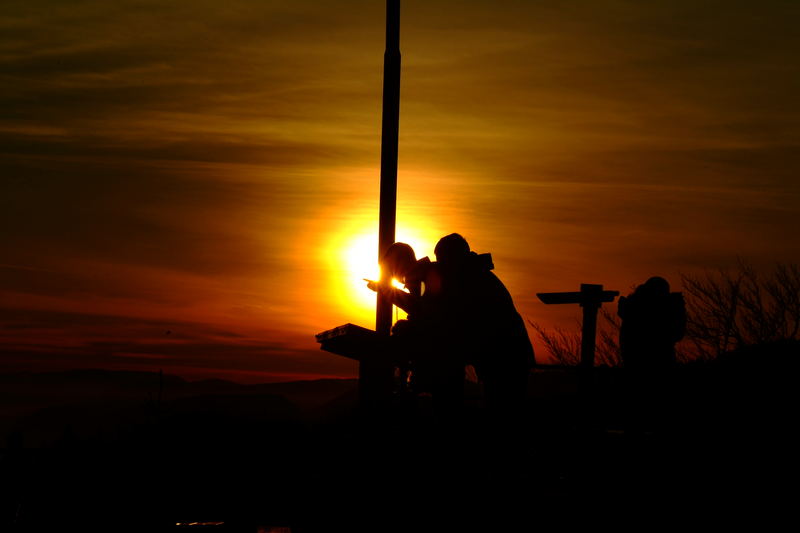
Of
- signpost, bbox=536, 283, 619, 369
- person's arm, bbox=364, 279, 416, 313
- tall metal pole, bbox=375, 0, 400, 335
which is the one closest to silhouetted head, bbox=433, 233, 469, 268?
person's arm, bbox=364, 279, 416, 313

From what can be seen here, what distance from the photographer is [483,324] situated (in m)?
10.7

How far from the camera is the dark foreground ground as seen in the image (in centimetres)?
986

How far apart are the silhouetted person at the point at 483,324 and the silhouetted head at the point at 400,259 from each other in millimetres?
495

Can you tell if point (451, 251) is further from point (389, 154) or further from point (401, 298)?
point (389, 154)

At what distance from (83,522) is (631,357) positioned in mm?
6423

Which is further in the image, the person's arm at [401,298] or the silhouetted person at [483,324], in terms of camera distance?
the person's arm at [401,298]

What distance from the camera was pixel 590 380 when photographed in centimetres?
1399

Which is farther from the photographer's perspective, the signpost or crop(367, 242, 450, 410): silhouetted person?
the signpost

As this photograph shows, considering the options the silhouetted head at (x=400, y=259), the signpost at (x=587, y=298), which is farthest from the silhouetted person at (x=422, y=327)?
the signpost at (x=587, y=298)

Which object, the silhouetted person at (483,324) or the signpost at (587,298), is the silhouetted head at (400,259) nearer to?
the silhouetted person at (483,324)

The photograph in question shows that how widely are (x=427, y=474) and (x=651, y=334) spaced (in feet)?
12.5

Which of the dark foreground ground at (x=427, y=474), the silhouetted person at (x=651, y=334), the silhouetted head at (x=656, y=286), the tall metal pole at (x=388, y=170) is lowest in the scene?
the dark foreground ground at (x=427, y=474)

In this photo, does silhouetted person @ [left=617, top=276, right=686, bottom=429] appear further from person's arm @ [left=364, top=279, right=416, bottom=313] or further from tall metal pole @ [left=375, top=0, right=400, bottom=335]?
person's arm @ [left=364, top=279, right=416, bottom=313]

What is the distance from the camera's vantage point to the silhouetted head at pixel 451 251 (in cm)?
1075
